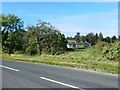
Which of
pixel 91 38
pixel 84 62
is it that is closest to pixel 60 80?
pixel 84 62

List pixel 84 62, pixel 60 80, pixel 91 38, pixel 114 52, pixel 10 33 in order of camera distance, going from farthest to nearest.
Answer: pixel 91 38 < pixel 10 33 < pixel 114 52 < pixel 84 62 < pixel 60 80

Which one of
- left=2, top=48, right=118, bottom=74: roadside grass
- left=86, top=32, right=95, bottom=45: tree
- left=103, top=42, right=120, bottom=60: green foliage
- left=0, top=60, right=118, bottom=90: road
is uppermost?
left=86, top=32, right=95, bottom=45: tree

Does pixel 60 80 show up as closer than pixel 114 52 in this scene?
Yes

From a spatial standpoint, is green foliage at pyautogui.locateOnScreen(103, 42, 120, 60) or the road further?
green foliage at pyautogui.locateOnScreen(103, 42, 120, 60)

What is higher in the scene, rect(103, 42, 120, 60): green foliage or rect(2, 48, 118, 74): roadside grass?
rect(103, 42, 120, 60): green foliage

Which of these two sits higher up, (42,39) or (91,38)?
(91,38)

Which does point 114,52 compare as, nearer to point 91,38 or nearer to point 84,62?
point 84,62

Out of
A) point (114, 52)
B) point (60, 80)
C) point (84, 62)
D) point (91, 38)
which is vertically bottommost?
point (60, 80)

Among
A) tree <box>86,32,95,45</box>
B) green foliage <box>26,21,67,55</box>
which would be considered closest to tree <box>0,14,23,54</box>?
green foliage <box>26,21,67,55</box>

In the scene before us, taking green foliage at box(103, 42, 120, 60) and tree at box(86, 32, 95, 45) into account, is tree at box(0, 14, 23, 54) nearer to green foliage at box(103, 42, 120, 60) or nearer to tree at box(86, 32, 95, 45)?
green foliage at box(103, 42, 120, 60)

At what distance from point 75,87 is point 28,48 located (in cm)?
3914

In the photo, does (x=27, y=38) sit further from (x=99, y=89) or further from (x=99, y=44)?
(x=99, y=89)

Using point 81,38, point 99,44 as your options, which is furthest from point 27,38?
point 81,38

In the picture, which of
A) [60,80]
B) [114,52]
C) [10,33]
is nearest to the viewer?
[60,80]
